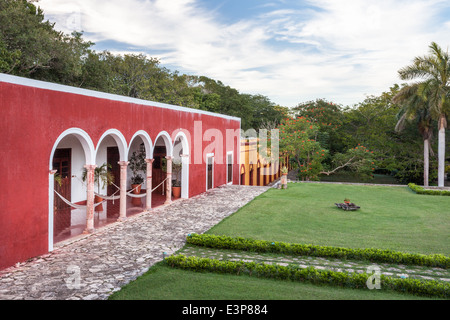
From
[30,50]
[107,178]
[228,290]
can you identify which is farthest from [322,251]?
[30,50]

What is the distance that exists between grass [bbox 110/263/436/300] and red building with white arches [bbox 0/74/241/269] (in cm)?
278

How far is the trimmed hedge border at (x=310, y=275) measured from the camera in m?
5.26

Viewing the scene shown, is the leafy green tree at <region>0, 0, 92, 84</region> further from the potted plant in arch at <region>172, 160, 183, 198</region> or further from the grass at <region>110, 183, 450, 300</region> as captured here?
the grass at <region>110, 183, 450, 300</region>

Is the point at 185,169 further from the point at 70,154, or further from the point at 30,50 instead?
the point at 30,50

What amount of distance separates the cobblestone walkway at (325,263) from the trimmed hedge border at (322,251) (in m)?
0.13

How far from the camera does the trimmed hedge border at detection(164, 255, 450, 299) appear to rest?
17.3 ft

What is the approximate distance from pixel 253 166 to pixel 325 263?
1763 centimetres

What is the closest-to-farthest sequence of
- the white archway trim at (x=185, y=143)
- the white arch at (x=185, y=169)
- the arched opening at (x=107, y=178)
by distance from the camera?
the arched opening at (x=107, y=178) < the white archway trim at (x=185, y=143) < the white arch at (x=185, y=169)

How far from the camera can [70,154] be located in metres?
11.4

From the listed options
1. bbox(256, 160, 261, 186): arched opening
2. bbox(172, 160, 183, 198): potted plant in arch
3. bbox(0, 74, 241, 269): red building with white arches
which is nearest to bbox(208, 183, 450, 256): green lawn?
bbox(172, 160, 183, 198): potted plant in arch

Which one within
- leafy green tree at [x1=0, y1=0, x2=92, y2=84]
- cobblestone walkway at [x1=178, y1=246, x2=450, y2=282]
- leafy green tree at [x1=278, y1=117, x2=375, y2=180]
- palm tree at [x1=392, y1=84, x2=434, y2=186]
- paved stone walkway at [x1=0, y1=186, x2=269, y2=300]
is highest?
leafy green tree at [x1=0, y1=0, x2=92, y2=84]

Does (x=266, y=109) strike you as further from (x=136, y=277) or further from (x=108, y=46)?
(x=136, y=277)

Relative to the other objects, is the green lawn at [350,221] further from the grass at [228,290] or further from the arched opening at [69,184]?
the arched opening at [69,184]

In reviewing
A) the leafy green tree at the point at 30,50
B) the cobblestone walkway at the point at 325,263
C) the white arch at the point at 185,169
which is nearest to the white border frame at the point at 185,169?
the white arch at the point at 185,169
